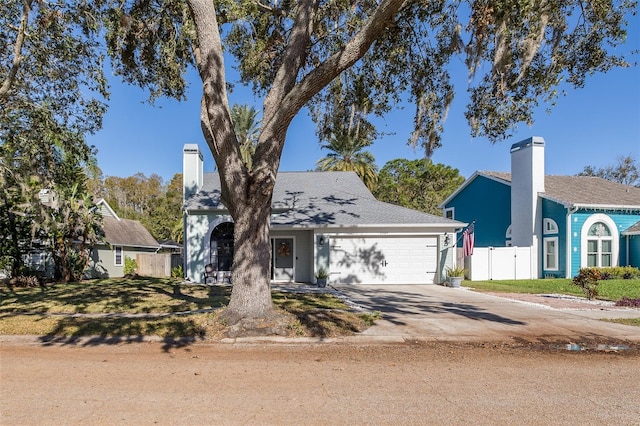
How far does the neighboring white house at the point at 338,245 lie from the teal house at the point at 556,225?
3539 mm

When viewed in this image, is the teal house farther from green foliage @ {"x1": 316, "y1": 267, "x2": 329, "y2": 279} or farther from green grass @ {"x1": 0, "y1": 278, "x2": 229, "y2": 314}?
green grass @ {"x1": 0, "y1": 278, "x2": 229, "y2": 314}

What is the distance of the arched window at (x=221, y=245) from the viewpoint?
53.0 ft

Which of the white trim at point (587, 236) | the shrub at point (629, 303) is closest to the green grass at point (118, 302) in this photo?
the shrub at point (629, 303)

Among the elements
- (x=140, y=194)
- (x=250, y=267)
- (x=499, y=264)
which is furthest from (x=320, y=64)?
(x=140, y=194)

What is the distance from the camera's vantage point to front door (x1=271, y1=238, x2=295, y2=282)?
16375 millimetres

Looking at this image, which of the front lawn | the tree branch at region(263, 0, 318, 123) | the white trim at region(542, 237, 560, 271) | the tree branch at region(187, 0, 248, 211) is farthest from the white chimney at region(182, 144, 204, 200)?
the white trim at region(542, 237, 560, 271)

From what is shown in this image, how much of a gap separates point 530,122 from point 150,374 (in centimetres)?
815

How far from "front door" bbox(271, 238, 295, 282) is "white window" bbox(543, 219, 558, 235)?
1291 cm

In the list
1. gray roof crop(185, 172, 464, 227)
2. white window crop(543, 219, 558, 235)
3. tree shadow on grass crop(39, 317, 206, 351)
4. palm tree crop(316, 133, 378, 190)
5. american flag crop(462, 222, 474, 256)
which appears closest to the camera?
tree shadow on grass crop(39, 317, 206, 351)

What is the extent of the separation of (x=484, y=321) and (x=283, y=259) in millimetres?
9561

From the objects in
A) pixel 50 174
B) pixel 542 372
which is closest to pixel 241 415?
pixel 542 372

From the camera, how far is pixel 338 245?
16.0 metres

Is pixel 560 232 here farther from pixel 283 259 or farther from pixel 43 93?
pixel 43 93

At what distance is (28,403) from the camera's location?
4.07 meters
